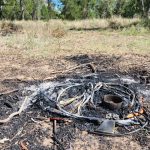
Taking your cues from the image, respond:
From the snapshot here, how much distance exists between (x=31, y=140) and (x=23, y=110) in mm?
1017

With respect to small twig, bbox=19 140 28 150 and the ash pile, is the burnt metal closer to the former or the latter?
the ash pile

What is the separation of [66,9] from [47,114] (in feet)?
108

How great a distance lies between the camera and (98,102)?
6301mm

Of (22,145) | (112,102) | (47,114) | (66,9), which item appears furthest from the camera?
(66,9)

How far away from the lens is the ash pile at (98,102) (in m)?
5.54

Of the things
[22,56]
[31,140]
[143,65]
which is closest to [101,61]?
[143,65]

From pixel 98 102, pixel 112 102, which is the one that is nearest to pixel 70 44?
pixel 98 102

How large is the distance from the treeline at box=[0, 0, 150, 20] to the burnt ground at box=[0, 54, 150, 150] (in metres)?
23.5

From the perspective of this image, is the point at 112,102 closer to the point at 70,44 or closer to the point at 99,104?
the point at 99,104

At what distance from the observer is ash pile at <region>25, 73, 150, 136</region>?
5.54 m

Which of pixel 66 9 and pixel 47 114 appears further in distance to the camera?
pixel 66 9

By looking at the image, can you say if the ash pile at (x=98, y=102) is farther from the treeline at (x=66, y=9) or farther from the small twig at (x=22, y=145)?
the treeline at (x=66, y=9)

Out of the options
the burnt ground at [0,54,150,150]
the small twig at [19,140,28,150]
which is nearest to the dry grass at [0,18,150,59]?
the burnt ground at [0,54,150,150]

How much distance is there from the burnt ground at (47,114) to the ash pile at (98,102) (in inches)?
6.8
